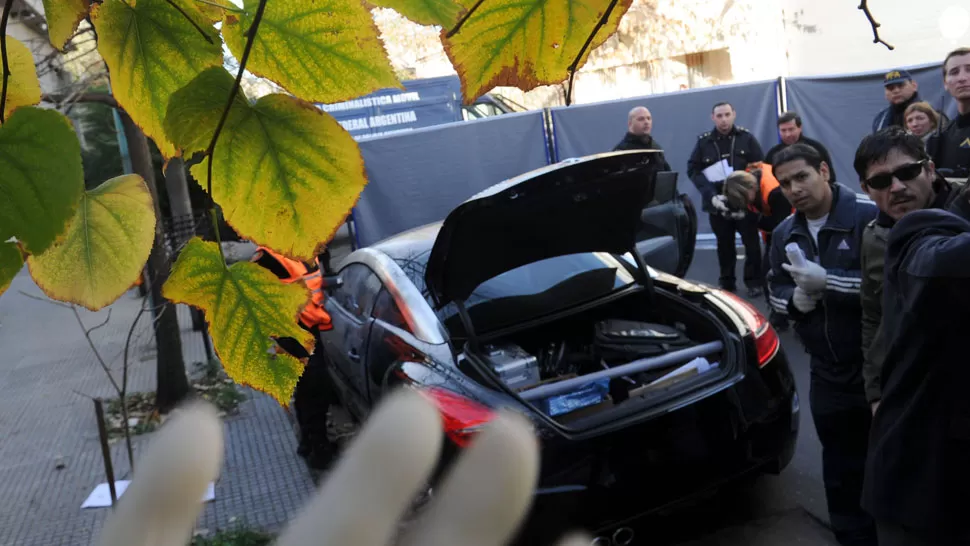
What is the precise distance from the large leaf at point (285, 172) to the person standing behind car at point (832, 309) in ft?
8.88

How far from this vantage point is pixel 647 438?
125 inches

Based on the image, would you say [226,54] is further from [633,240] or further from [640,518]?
[633,240]

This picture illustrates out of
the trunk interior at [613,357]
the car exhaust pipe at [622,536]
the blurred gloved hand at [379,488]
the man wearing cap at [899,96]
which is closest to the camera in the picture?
the blurred gloved hand at [379,488]

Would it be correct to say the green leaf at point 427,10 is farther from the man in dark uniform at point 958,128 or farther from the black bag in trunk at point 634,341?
the man in dark uniform at point 958,128

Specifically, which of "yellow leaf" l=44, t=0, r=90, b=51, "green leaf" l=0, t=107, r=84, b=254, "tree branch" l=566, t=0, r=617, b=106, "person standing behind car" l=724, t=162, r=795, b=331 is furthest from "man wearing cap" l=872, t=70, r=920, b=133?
"green leaf" l=0, t=107, r=84, b=254

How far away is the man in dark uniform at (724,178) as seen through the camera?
694 centimetres

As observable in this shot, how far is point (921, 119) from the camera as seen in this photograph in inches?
190

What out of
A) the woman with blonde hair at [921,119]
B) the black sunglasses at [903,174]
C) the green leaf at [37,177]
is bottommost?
the woman with blonde hair at [921,119]

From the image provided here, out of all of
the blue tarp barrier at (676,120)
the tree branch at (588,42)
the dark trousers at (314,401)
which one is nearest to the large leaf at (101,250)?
the tree branch at (588,42)

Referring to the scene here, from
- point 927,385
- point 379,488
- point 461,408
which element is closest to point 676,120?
point 461,408

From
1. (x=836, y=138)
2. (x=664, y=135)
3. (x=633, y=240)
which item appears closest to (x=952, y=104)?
(x=836, y=138)

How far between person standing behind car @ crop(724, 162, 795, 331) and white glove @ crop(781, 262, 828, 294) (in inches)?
115

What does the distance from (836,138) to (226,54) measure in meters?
8.56

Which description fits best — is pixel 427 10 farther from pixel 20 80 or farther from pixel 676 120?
pixel 676 120
